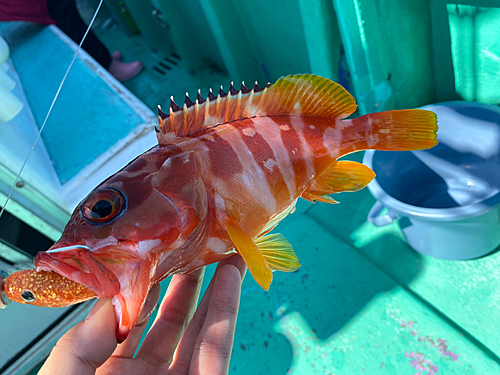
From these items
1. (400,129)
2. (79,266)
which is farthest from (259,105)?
(79,266)

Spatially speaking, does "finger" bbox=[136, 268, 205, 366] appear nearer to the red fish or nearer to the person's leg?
the red fish

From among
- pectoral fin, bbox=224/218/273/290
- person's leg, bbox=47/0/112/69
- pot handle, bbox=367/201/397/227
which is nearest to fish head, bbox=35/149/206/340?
pectoral fin, bbox=224/218/273/290

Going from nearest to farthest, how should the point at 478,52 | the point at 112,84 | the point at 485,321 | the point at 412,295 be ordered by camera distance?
the point at 485,321 < the point at 412,295 < the point at 478,52 < the point at 112,84

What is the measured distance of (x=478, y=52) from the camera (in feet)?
6.65

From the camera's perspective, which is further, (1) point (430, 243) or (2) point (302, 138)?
(1) point (430, 243)

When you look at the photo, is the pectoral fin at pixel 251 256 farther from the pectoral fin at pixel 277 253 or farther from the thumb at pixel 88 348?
the thumb at pixel 88 348

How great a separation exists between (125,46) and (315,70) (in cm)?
293

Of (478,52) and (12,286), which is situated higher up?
(12,286)

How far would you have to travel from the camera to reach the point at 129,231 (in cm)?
90

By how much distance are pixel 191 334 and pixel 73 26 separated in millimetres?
3671

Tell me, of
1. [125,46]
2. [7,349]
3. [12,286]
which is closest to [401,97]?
[12,286]

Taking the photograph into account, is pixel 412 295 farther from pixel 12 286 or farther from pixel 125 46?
pixel 125 46

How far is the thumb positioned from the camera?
36.2 inches

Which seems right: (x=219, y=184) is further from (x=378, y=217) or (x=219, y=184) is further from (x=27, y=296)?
(x=378, y=217)
